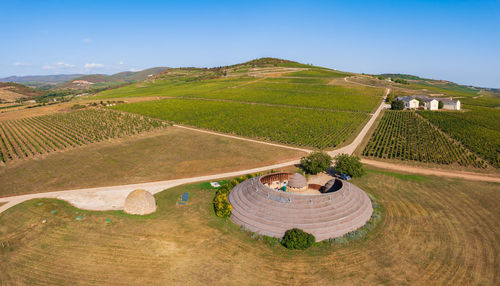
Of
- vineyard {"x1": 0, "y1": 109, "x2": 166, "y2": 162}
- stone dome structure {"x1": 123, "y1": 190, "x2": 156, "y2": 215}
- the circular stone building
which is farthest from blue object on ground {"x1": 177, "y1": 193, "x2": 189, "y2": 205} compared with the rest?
vineyard {"x1": 0, "y1": 109, "x2": 166, "y2": 162}

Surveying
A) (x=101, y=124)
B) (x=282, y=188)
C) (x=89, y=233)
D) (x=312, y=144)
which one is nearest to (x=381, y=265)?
(x=282, y=188)

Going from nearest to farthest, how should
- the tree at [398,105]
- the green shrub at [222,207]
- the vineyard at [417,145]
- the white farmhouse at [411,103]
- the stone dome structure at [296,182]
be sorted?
1. the green shrub at [222,207]
2. the stone dome structure at [296,182]
3. the vineyard at [417,145]
4. the tree at [398,105]
5. the white farmhouse at [411,103]

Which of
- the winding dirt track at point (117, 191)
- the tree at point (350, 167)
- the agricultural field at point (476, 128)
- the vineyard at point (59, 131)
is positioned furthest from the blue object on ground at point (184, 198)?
the agricultural field at point (476, 128)

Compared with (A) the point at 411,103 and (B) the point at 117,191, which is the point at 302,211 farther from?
(A) the point at 411,103

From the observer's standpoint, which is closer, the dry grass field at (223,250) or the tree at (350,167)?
the dry grass field at (223,250)

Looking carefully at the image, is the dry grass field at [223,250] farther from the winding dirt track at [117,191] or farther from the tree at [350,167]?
the tree at [350,167]

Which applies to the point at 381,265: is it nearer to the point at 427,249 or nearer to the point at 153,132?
the point at 427,249

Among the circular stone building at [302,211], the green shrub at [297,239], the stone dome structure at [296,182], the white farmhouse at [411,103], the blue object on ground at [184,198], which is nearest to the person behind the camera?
the green shrub at [297,239]

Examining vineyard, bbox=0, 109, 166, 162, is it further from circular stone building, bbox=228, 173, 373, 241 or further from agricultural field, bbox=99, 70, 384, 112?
agricultural field, bbox=99, 70, 384, 112
